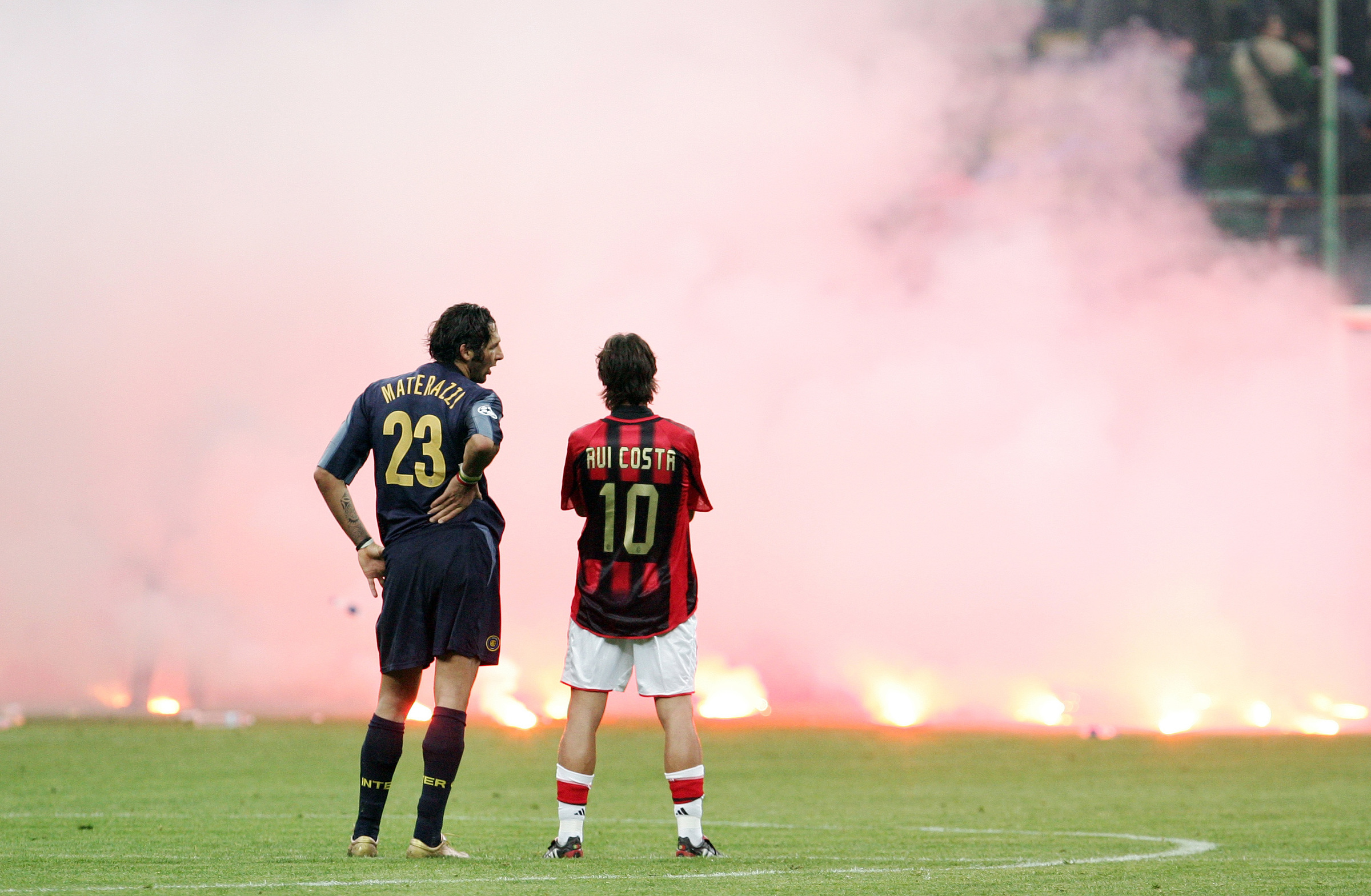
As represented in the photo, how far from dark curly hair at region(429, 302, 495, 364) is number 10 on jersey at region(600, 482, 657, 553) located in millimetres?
533

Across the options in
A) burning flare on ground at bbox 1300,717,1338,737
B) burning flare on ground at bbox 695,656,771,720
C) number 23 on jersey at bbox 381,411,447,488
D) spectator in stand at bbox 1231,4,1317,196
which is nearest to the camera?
number 23 on jersey at bbox 381,411,447,488

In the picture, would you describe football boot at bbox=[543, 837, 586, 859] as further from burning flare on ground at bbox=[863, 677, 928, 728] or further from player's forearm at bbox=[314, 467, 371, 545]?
burning flare on ground at bbox=[863, 677, 928, 728]

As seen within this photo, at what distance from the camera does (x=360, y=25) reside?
45.2 feet

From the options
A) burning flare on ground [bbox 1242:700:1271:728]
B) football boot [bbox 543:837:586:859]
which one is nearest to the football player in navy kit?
football boot [bbox 543:837:586:859]

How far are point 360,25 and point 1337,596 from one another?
896 cm

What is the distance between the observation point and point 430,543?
4699mm

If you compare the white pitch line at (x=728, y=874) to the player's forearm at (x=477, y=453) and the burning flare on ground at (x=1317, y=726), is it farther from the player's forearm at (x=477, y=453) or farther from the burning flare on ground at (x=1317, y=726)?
the burning flare on ground at (x=1317, y=726)

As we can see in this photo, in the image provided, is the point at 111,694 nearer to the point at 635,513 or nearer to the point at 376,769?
A: the point at 376,769

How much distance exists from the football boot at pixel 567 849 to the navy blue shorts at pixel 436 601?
53 centimetres

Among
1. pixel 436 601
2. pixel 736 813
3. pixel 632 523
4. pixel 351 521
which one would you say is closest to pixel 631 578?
pixel 632 523

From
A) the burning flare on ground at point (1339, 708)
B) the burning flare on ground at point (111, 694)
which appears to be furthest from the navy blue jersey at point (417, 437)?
the burning flare on ground at point (1339, 708)

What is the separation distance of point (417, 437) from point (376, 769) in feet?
2.96

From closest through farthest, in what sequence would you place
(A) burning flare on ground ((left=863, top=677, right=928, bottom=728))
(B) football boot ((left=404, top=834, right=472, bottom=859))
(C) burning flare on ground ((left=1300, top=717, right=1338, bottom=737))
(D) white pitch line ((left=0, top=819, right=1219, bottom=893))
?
(D) white pitch line ((left=0, top=819, right=1219, bottom=893)), (B) football boot ((left=404, top=834, right=472, bottom=859)), (C) burning flare on ground ((left=1300, top=717, right=1338, bottom=737)), (A) burning flare on ground ((left=863, top=677, right=928, bottom=728))

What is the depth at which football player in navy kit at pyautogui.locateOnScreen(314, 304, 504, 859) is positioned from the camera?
15.2 feet
